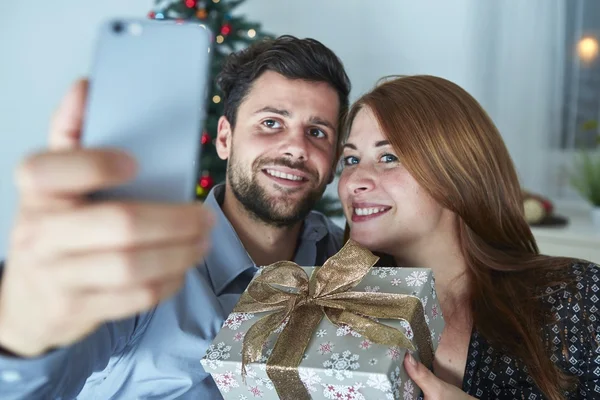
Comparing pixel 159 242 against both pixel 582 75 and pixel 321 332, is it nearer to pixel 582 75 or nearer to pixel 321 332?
pixel 321 332

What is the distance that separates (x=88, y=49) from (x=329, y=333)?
298cm

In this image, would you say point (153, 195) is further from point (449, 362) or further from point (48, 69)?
point (48, 69)

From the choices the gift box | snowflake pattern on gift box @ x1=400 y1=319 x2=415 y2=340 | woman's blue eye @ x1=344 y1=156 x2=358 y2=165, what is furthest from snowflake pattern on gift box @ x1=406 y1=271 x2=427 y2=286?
woman's blue eye @ x1=344 y1=156 x2=358 y2=165

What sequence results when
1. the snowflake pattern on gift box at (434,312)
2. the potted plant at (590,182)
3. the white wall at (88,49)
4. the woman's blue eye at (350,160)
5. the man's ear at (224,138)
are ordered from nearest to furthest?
1. the snowflake pattern on gift box at (434,312)
2. the woman's blue eye at (350,160)
3. the man's ear at (224,138)
4. the potted plant at (590,182)
5. the white wall at (88,49)

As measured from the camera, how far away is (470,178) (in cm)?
140

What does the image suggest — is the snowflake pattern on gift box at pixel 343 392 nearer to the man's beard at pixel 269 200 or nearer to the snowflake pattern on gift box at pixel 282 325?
the snowflake pattern on gift box at pixel 282 325

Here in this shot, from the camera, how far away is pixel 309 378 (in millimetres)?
922

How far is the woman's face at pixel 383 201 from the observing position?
53.5 inches

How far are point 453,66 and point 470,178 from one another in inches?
86.6

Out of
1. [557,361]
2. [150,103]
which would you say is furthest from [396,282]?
[150,103]

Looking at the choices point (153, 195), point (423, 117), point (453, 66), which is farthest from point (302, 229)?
point (453, 66)

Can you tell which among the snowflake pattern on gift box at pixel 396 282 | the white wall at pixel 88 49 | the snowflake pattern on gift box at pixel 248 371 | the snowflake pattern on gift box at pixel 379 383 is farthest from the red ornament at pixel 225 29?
the snowflake pattern on gift box at pixel 379 383

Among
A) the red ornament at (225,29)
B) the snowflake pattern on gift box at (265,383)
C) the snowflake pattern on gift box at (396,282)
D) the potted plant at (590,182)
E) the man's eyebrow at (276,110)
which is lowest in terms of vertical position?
the potted plant at (590,182)

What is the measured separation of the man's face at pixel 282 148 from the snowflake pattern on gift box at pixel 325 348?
62 cm
